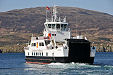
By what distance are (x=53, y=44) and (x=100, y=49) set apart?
13733cm

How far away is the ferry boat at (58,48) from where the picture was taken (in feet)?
192

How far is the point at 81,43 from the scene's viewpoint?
5938 centimetres

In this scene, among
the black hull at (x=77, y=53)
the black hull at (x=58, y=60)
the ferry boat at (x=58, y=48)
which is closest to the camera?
the black hull at (x=58, y=60)

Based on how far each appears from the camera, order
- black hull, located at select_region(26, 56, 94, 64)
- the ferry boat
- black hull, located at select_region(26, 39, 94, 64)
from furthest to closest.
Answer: the ferry boat, black hull, located at select_region(26, 39, 94, 64), black hull, located at select_region(26, 56, 94, 64)

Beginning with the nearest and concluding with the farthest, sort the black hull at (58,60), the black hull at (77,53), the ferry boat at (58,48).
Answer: the black hull at (58,60)
the black hull at (77,53)
the ferry boat at (58,48)

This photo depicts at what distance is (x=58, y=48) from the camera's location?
58719 mm

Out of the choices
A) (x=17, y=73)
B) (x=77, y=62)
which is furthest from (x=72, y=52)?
(x=17, y=73)

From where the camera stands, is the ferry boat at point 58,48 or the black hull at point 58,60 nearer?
the black hull at point 58,60

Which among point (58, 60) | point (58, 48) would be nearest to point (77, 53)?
point (58, 48)

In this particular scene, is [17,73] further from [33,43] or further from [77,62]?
[33,43]

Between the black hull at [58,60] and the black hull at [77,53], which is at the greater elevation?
the black hull at [77,53]

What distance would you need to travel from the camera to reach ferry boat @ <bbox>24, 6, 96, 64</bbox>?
58.6m

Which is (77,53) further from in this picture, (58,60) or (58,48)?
(58,60)

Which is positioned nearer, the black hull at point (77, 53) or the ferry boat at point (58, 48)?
the black hull at point (77, 53)
